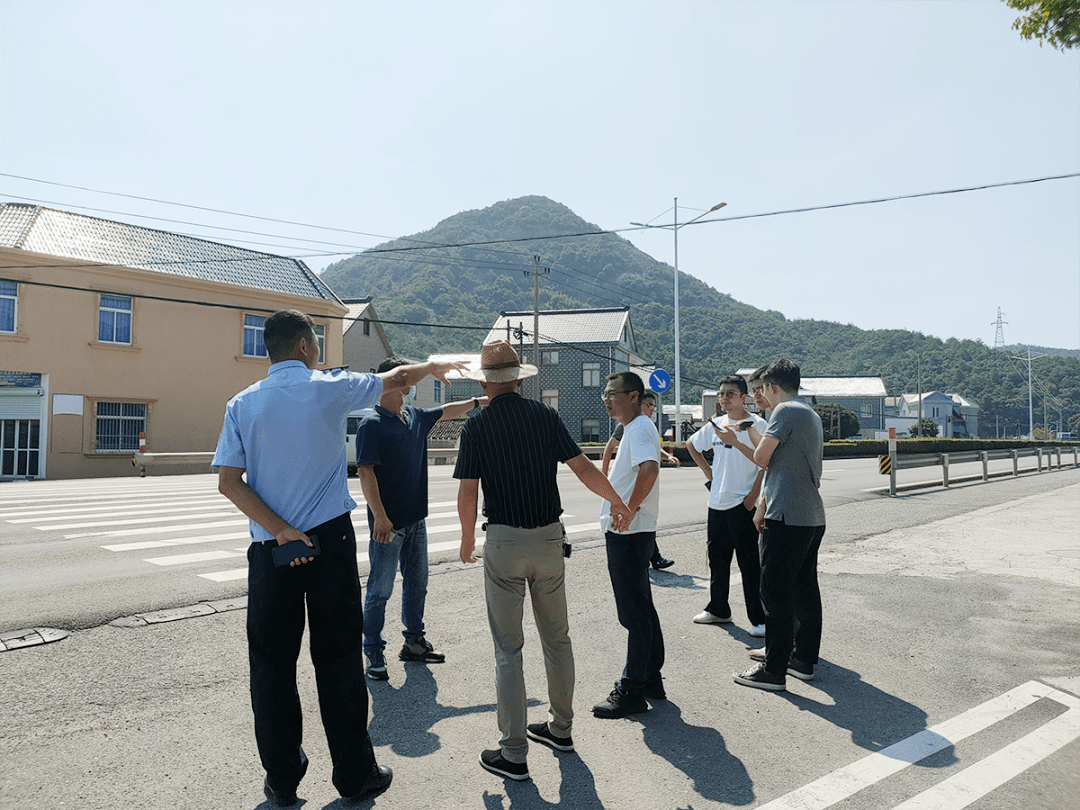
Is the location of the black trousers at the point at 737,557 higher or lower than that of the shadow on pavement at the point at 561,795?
higher

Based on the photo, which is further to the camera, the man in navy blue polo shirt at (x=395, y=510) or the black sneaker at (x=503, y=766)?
the man in navy blue polo shirt at (x=395, y=510)

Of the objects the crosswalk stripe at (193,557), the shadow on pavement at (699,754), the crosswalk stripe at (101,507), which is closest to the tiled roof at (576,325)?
the crosswalk stripe at (101,507)

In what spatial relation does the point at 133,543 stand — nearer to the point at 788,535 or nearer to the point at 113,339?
the point at 788,535

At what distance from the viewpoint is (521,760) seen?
10.5 ft

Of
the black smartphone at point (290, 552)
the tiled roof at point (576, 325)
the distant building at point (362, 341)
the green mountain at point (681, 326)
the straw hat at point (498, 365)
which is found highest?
the green mountain at point (681, 326)

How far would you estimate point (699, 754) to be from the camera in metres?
3.42

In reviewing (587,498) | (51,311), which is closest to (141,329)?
(51,311)

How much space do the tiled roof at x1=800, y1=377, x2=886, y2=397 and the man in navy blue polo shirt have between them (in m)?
86.5

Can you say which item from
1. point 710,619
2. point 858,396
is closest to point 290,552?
point 710,619

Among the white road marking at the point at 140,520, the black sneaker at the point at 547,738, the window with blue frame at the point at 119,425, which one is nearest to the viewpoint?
the black sneaker at the point at 547,738

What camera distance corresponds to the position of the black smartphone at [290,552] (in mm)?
2910

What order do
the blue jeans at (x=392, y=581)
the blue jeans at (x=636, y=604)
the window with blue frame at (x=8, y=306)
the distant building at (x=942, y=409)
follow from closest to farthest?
the blue jeans at (x=636, y=604), the blue jeans at (x=392, y=581), the window with blue frame at (x=8, y=306), the distant building at (x=942, y=409)

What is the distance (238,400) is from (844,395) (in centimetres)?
9168

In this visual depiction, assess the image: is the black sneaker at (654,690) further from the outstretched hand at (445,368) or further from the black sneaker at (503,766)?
the outstretched hand at (445,368)
